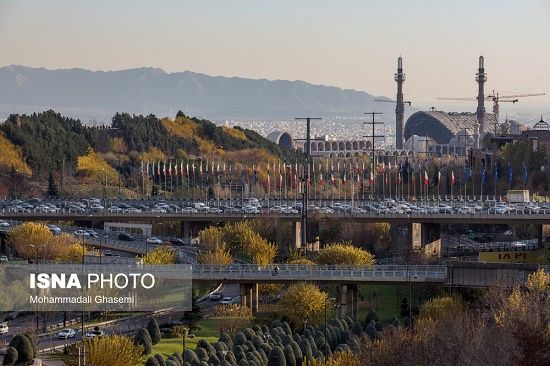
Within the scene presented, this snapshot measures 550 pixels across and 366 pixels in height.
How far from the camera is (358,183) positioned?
121m

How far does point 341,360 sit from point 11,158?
259ft

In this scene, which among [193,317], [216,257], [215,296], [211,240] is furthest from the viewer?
[211,240]

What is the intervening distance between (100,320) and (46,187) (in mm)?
59196

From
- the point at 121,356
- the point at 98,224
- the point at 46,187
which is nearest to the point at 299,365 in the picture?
the point at 121,356

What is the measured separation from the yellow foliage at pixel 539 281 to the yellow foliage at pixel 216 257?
47.0 feet

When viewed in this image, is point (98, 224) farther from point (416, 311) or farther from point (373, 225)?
point (416, 311)

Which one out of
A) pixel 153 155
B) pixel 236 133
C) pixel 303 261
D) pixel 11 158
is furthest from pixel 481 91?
pixel 303 261

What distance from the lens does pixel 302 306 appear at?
57.1 metres

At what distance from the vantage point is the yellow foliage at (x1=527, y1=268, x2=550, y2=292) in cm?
5481

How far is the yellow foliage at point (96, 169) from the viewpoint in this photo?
12112 centimetres

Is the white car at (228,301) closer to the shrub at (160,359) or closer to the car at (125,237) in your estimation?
the shrub at (160,359)

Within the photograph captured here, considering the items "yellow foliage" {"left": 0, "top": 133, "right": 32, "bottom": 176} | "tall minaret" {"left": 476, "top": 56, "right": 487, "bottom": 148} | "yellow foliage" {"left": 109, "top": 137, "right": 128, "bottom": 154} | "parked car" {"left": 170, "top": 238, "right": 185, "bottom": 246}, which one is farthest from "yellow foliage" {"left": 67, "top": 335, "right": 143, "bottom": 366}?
"tall minaret" {"left": 476, "top": 56, "right": 487, "bottom": 148}

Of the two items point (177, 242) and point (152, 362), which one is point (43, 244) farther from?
point (152, 362)

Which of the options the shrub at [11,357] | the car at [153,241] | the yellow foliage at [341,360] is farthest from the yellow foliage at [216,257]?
the yellow foliage at [341,360]
